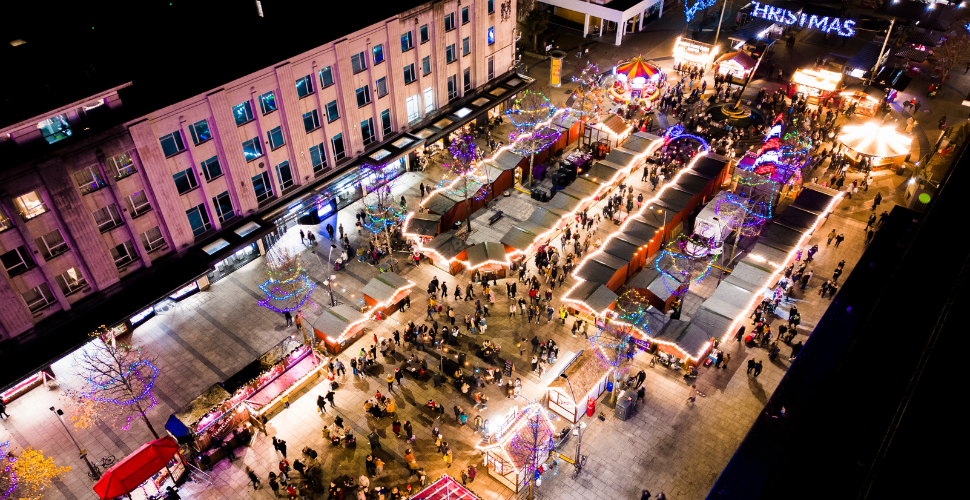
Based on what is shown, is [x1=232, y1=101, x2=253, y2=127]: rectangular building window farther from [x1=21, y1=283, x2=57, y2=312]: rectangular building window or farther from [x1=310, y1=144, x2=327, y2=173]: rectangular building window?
[x1=21, y1=283, x2=57, y2=312]: rectangular building window

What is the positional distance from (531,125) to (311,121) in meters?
20.0

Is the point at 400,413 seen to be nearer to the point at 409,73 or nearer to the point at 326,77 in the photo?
the point at 326,77

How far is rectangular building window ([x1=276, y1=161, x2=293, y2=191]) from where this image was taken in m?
45.2

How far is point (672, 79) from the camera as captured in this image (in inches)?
2724

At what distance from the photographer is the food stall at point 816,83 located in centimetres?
6259

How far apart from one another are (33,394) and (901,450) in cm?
4512

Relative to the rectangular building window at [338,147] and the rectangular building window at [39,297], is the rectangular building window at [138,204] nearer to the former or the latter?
the rectangular building window at [39,297]

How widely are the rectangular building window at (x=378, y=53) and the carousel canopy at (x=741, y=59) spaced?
36931mm

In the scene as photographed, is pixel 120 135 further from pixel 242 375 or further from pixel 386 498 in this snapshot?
pixel 386 498

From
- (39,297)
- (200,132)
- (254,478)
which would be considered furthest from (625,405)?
(39,297)

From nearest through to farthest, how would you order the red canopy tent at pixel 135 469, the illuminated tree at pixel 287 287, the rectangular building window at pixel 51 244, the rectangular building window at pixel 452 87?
the red canopy tent at pixel 135 469 < the rectangular building window at pixel 51 244 < the illuminated tree at pixel 287 287 < the rectangular building window at pixel 452 87

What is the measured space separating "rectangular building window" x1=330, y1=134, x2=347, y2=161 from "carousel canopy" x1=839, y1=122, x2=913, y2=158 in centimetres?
4048

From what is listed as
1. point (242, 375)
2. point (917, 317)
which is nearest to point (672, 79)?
point (917, 317)

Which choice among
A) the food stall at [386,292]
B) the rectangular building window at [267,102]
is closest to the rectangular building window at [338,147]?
the rectangular building window at [267,102]
